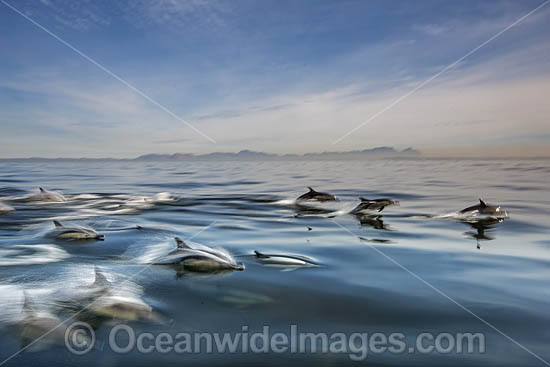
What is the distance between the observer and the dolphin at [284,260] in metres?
5.34

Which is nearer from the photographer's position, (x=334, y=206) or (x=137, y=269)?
(x=137, y=269)

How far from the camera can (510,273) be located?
4.93 metres

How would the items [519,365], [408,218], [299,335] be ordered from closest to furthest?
1. [519,365]
2. [299,335]
3. [408,218]

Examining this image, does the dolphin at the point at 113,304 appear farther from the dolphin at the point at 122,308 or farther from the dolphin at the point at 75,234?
the dolphin at the point at 75,234

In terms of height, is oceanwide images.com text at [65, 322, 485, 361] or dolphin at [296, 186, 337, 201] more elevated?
dolphin at [296, 186, 337, 201]

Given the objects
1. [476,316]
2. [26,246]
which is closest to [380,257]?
[476,316]

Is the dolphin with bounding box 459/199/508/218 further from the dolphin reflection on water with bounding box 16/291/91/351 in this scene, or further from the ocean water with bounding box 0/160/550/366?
the dolphin reflection on water with bounding box 16/291/91/351

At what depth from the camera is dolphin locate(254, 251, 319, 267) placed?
534cm

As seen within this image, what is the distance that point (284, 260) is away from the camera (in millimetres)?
5551

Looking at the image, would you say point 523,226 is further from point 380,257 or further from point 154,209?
point 154,209

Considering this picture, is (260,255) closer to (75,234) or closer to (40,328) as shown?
(40,328)

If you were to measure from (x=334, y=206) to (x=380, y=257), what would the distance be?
649 centimetres

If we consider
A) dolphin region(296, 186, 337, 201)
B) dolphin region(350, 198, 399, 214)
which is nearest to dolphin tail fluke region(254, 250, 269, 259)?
dolphin region(350, 198, 399, 214)

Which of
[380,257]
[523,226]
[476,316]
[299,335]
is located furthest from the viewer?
[523,226]
